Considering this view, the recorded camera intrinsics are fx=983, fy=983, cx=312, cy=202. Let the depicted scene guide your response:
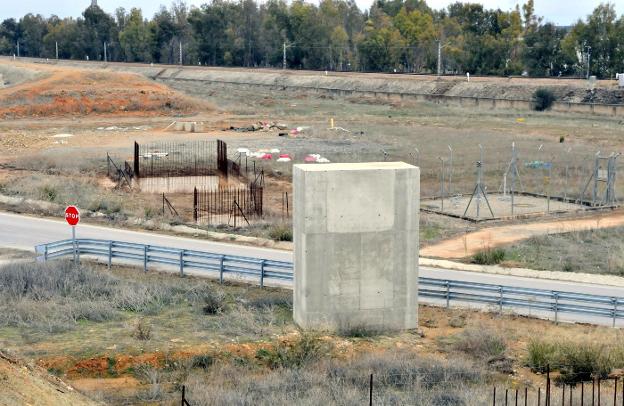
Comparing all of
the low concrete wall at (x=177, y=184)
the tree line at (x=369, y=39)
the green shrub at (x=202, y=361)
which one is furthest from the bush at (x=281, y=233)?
the tree line at (x=369, y=39)

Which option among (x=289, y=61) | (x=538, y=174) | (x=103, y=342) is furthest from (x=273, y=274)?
(x=289, y=61)

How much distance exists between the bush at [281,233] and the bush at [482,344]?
41.5ft

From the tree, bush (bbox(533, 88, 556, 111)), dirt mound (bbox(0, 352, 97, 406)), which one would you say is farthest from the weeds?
the tree

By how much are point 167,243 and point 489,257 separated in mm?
10303

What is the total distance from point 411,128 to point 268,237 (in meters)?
42.9

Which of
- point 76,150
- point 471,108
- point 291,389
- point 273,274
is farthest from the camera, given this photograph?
point 471,108

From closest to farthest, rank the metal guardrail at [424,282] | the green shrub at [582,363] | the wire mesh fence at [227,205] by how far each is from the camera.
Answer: the green shrub at [582,363] < the metal guardrail at [424,282] < the wire mesh fence at [227,205]

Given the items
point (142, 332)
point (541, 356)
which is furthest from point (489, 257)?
point (142, 332)

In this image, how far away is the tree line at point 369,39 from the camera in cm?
12425

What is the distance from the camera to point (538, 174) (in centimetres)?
4922

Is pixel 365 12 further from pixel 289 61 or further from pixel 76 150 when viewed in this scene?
pixel 76 150

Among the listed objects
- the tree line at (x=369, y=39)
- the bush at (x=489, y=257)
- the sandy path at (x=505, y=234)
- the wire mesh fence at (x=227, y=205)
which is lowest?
the sandy path at (x=505, y=234)

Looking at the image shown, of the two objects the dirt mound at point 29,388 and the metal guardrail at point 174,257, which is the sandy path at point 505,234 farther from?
the dirt mound at point 29,388

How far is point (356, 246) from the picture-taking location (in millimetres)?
21359
